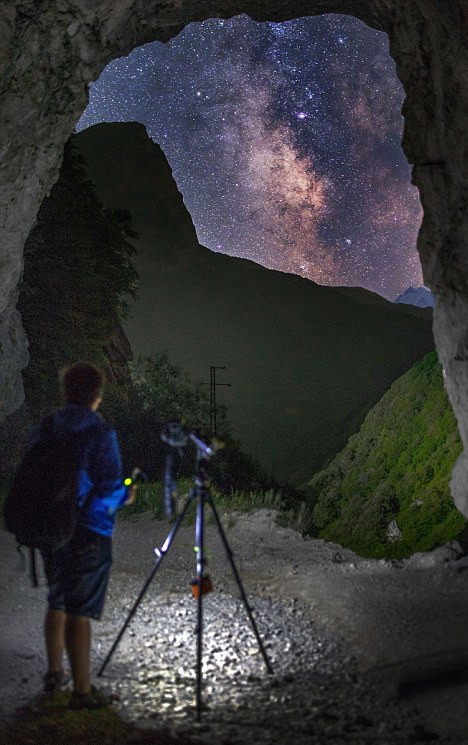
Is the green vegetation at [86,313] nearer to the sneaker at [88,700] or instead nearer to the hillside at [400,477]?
the hillside at [400,477]

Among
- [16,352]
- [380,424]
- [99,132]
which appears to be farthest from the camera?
[99,132]

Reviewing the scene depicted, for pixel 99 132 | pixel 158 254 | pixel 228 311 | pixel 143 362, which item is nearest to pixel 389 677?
pixel 143 362

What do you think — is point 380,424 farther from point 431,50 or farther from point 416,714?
point 416,714

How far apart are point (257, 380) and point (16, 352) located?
73946 mm

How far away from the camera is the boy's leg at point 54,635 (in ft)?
13.4

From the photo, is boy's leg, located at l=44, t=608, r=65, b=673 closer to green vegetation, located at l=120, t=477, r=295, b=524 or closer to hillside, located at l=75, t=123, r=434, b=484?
green vegetation, located at l=120, t=477, r=295, b=524

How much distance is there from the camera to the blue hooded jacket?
4.06 m

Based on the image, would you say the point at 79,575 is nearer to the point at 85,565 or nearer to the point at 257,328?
the point at 85,565

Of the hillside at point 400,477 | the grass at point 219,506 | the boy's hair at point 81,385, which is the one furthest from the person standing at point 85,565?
the grass at point 219,506

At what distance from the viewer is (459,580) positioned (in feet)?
24.8

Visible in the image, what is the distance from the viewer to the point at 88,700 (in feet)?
13.0

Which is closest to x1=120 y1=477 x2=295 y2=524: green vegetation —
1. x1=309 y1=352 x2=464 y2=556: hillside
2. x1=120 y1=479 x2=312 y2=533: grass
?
x1=120 y1=479 x2=312 y2=533: grass

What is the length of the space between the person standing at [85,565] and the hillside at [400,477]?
7.07m

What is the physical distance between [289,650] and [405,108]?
8034 millimetres
